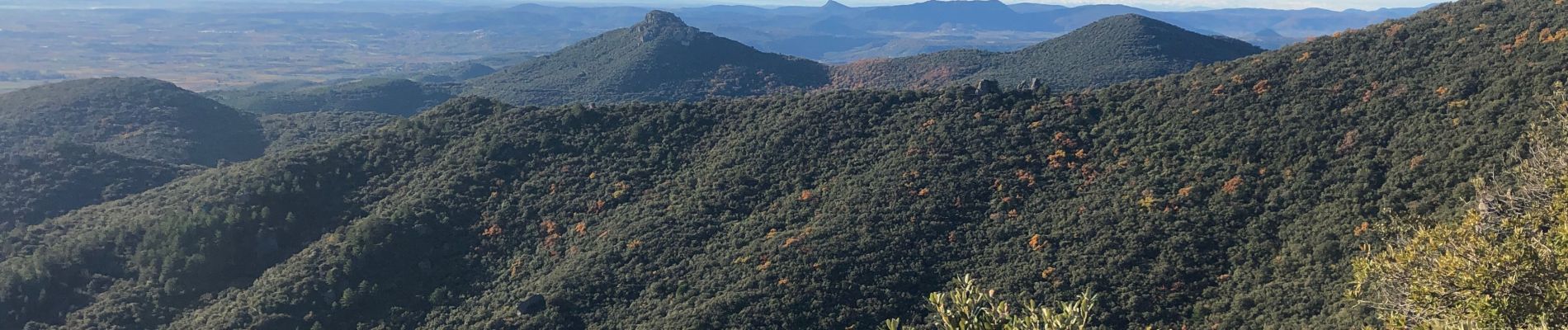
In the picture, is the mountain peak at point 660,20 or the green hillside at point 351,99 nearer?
the green hillside at point 351,99

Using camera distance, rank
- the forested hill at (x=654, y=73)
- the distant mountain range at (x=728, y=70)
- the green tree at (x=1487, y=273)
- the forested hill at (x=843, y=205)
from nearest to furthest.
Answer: the green tree at (x=1487, y=273) → the forested hill at (x=843, y=205) → the distant mountain range at (x=728, y=70) → the forested hill at (x=654, y=73)

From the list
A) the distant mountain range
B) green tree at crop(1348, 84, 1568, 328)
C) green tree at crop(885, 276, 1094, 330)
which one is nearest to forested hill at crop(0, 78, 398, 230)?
the distant mountain range

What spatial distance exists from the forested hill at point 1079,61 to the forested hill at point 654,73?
34.6 ft

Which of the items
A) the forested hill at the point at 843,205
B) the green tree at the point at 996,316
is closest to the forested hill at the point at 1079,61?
the forested hill at the point at 843,205

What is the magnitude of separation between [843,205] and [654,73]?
3913 inches

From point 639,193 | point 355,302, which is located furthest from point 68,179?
point 639,193

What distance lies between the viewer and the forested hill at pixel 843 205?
35.9 m

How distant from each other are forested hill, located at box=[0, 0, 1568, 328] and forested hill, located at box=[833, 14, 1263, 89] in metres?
58.9

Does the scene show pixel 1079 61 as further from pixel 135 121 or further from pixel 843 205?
pixel 135 121

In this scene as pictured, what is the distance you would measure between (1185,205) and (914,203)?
12.6 m

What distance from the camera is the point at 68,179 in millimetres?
73312

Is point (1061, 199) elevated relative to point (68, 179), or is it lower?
elevated

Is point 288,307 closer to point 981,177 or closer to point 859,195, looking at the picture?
point 859,195

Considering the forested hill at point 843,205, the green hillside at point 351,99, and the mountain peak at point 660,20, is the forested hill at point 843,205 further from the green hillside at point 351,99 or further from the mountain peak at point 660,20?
the mountain peak at point 660,20
